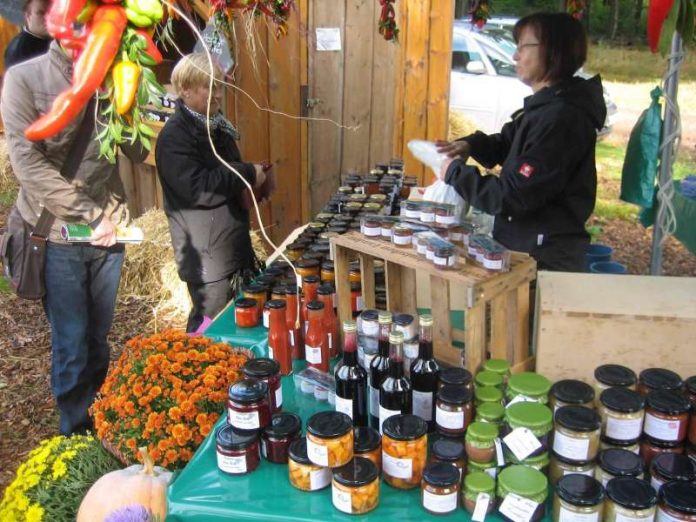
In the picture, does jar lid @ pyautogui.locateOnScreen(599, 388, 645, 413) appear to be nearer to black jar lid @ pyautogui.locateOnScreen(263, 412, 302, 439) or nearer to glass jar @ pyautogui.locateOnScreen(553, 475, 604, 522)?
glass jar @ pyautogui.locateOnScreen(553, 475, 604, 522)

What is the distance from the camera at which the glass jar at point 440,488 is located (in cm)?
140

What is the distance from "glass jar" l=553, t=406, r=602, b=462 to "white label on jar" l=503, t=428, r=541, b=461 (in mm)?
50

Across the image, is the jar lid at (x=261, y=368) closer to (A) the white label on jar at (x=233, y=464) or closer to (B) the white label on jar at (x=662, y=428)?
(A) the white label on jar at (x=233, y=464)

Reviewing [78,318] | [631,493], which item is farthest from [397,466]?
[78,318]

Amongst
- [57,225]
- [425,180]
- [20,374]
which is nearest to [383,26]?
[425,180]

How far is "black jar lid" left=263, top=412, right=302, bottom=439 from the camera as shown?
159cm

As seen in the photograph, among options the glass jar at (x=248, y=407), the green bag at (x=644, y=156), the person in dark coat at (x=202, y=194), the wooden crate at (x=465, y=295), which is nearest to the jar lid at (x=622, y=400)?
the wooden crate at (x=465, y=295)

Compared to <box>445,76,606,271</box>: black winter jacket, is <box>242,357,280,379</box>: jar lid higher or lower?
lower

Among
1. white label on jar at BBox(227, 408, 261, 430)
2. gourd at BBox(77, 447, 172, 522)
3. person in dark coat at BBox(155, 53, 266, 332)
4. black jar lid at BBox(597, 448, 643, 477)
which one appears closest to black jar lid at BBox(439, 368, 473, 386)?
black jar lid at BBox(597, 448, 643, 477)

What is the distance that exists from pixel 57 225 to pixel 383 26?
2.16m

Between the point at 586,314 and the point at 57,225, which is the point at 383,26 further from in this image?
the point at 586,314

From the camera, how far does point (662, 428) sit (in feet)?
4.72

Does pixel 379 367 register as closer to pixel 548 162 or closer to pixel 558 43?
pixel 548 162

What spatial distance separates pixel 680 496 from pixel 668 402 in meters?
0.23
